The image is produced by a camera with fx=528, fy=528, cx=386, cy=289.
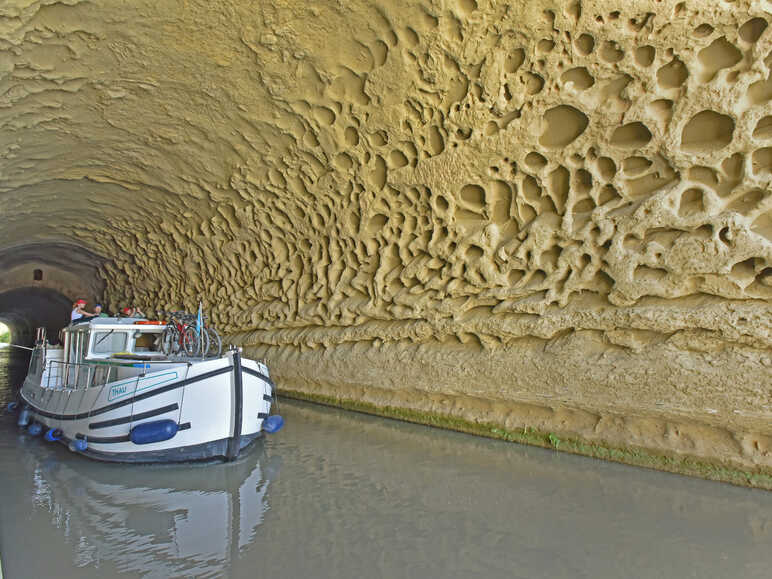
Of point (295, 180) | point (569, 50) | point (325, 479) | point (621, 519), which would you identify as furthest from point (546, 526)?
point (295, 180)

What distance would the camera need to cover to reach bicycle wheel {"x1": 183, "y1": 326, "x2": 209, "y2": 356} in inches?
264

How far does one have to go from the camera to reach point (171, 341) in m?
7.20

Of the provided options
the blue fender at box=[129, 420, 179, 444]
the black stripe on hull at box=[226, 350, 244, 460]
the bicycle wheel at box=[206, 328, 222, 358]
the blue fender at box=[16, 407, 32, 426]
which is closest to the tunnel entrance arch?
the blue fender at box=[16, 407, 32, 426]

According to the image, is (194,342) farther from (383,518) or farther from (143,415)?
(383,518)

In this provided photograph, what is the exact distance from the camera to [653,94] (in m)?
4.43

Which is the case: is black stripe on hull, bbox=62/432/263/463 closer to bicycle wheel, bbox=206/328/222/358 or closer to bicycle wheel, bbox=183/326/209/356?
bicycle wheel, bbox=206/328/222/358

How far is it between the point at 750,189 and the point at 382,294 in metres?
4.23

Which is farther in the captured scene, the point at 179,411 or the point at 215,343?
the point at 215,343

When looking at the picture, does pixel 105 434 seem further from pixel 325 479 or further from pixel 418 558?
pixel 418 558

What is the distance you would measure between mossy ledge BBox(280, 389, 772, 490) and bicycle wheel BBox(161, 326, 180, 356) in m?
2.65

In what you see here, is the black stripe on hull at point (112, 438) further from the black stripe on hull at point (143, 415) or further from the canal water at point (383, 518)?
the canal water at point (383, 518)

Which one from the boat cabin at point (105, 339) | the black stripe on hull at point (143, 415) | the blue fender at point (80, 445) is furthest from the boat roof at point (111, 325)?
the black stripe on hull at point (143, 415)

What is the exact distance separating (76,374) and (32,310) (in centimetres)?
1920

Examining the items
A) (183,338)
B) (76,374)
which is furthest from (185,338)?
(76,374)
